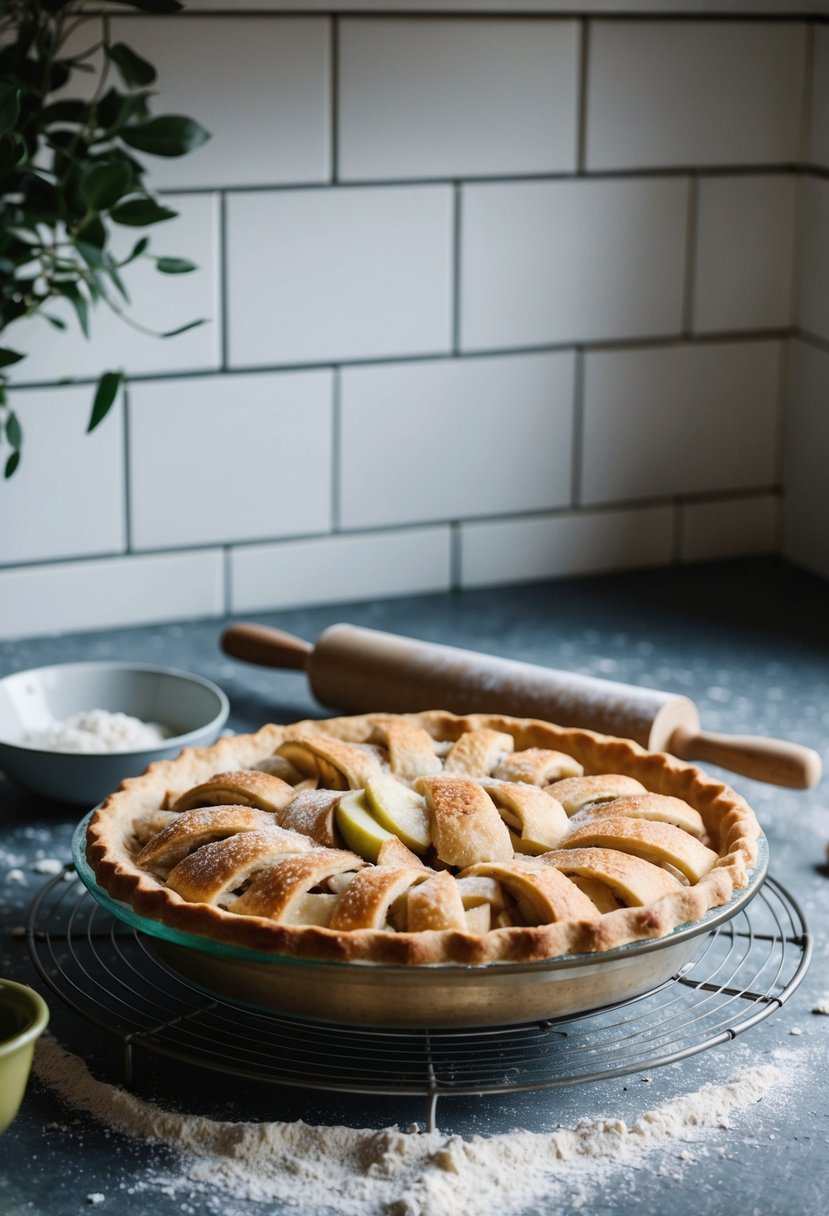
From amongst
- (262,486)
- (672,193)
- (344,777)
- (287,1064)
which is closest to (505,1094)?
(287,1064)

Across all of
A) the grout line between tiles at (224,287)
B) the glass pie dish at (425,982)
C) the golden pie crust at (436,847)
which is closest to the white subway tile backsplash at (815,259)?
the grout line between tiles at (224,287)

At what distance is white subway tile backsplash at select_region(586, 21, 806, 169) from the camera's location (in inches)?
67.5

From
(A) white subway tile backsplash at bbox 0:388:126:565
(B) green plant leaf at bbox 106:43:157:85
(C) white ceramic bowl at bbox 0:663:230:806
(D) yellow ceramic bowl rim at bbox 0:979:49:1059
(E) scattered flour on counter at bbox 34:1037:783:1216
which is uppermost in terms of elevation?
(B) green plant leaf at bbox 106:43:157:85

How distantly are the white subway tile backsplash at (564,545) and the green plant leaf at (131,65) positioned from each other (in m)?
0.65

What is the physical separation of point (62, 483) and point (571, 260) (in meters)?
0.62

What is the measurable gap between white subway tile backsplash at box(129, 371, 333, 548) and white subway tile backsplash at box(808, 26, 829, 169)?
2.10 feet

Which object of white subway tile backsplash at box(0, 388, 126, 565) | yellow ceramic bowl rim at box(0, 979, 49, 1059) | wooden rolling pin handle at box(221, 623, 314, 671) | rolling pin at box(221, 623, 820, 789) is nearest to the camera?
yellow ceramic bowl rim at box(0, 979, 49, 1059)

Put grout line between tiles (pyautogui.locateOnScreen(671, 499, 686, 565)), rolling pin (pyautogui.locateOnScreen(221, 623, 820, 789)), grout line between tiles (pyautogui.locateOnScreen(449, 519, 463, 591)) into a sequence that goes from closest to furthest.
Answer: rolling pin (pyautogui.locateOnScreen(221, 623, 820, 789)), grout line between tiles (pyautogui.locateOnScreen(449, 519, 463, 591)), grout line between tiles (pyautogui.locateOnScreen(671, 499, 686, 565))

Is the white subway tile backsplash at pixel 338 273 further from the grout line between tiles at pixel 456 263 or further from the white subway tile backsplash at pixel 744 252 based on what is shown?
the white subway tile backsplash at pixel 744 252

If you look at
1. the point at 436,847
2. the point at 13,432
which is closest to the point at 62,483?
the point at 13,432

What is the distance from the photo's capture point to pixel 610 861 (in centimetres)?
87

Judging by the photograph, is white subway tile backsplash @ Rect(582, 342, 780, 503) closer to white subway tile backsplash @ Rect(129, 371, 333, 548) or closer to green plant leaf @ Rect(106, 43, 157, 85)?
white subway tile backsplash @ Rect(129, 371, 333, 548)

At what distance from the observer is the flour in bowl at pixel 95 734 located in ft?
4.03

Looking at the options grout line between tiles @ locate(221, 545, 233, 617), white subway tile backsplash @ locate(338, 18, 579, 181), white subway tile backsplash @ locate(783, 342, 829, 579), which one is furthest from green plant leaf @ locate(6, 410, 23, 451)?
white subway tile backsplash @ locate(783, 342, 829, 579)
